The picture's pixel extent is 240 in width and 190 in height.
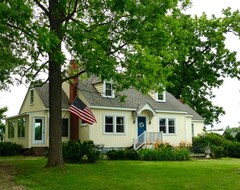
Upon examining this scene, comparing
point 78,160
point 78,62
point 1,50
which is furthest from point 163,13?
point 78,160

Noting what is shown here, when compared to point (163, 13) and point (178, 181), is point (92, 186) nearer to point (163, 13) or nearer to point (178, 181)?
point (178, 181)

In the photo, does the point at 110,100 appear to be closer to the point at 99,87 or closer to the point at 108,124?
the point at 99,87

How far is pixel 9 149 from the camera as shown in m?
26.9

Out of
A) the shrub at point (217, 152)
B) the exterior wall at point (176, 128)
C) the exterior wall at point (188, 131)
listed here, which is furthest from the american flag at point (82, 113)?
the exterior wall at point (188, 131)

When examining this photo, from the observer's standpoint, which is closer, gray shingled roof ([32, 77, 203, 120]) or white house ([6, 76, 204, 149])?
white house ([6, 76, 204, 149])

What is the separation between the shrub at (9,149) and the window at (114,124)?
21.9 ft

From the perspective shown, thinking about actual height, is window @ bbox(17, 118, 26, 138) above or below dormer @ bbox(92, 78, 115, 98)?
below

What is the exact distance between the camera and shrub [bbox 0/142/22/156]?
26.6 meters

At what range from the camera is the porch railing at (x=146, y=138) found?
94.0 feet

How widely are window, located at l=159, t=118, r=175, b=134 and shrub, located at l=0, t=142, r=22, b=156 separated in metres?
11.9

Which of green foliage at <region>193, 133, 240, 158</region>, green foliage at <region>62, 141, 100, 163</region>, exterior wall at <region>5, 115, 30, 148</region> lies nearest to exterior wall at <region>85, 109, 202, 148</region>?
green foliage at <region>193, 133, 240, 158</region>

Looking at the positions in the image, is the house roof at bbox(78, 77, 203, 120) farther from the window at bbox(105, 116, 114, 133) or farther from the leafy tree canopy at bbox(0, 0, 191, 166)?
the leafy tree canopy at bbox(0, 0, 191, 166)

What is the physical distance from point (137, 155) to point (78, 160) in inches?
180

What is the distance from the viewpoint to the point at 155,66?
638 inches
